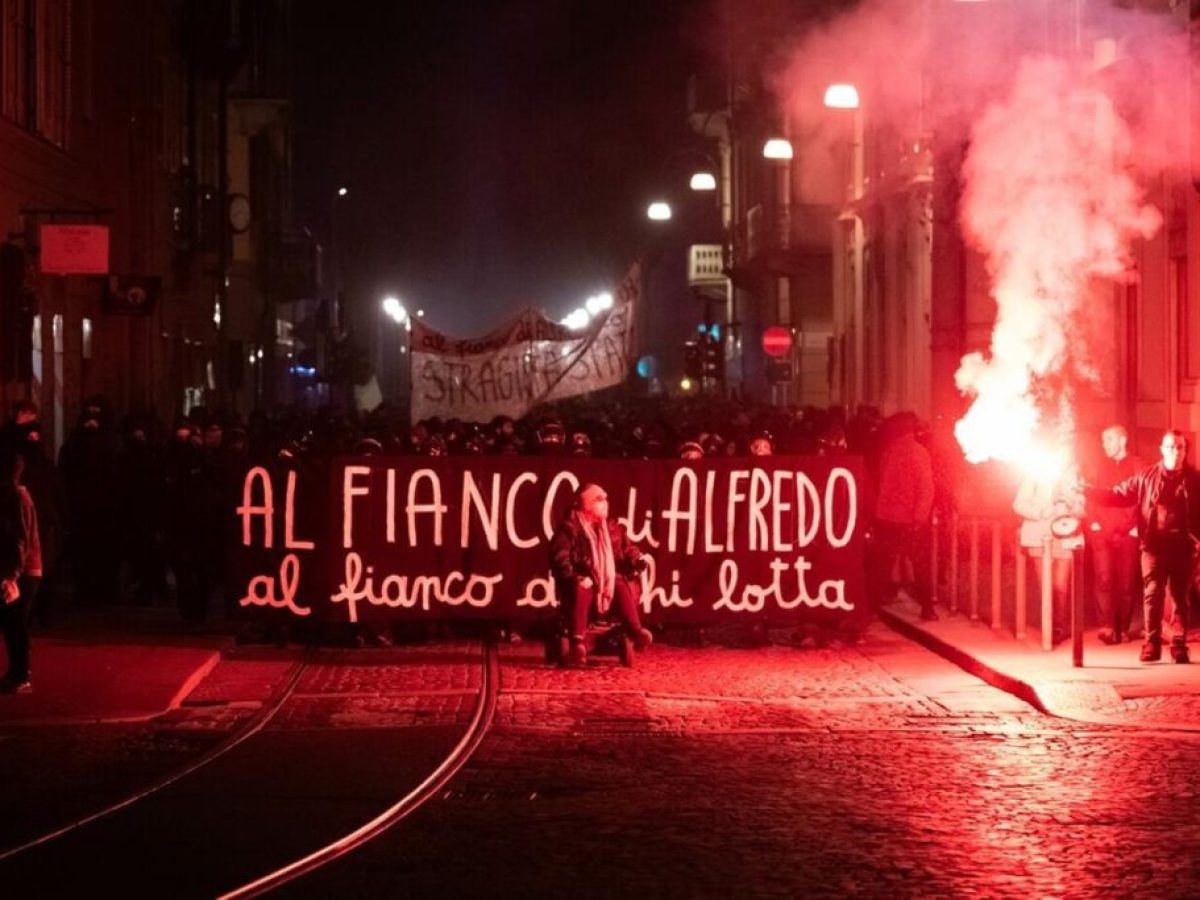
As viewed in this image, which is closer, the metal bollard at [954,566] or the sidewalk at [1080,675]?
the sidewalk at [1080,675]

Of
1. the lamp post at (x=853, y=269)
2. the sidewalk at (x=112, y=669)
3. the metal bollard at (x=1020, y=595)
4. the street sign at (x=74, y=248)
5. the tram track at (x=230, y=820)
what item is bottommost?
the tram track at (x=230, y=820)

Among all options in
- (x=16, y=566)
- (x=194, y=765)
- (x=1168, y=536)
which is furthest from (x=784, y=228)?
(x=194, y=765)

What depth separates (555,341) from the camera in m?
25.8

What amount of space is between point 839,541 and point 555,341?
9480mm

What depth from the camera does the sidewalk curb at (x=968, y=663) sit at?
1349 cm

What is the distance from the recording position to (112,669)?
14977 mm

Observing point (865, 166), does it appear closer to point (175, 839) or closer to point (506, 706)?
point (506, 706)

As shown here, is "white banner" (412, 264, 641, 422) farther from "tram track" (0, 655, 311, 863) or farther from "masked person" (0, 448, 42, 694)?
"masked person" (0, 448, 42, 694)

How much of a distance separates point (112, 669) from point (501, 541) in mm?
3223

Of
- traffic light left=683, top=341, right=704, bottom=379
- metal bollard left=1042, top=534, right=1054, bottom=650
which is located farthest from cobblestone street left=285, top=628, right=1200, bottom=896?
traffic light left=683, top=341, right=704, bottom=379

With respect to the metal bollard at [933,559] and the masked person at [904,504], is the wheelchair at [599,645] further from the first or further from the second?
the metal bollard at [933,559]

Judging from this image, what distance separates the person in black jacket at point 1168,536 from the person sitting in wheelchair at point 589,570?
348cm

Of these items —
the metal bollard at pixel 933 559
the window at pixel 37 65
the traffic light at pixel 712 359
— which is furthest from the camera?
the traffic light at pixel 712 359

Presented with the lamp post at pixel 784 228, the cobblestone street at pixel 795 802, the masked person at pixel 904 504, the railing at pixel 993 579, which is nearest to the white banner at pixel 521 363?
the railing at pixel 993 579
